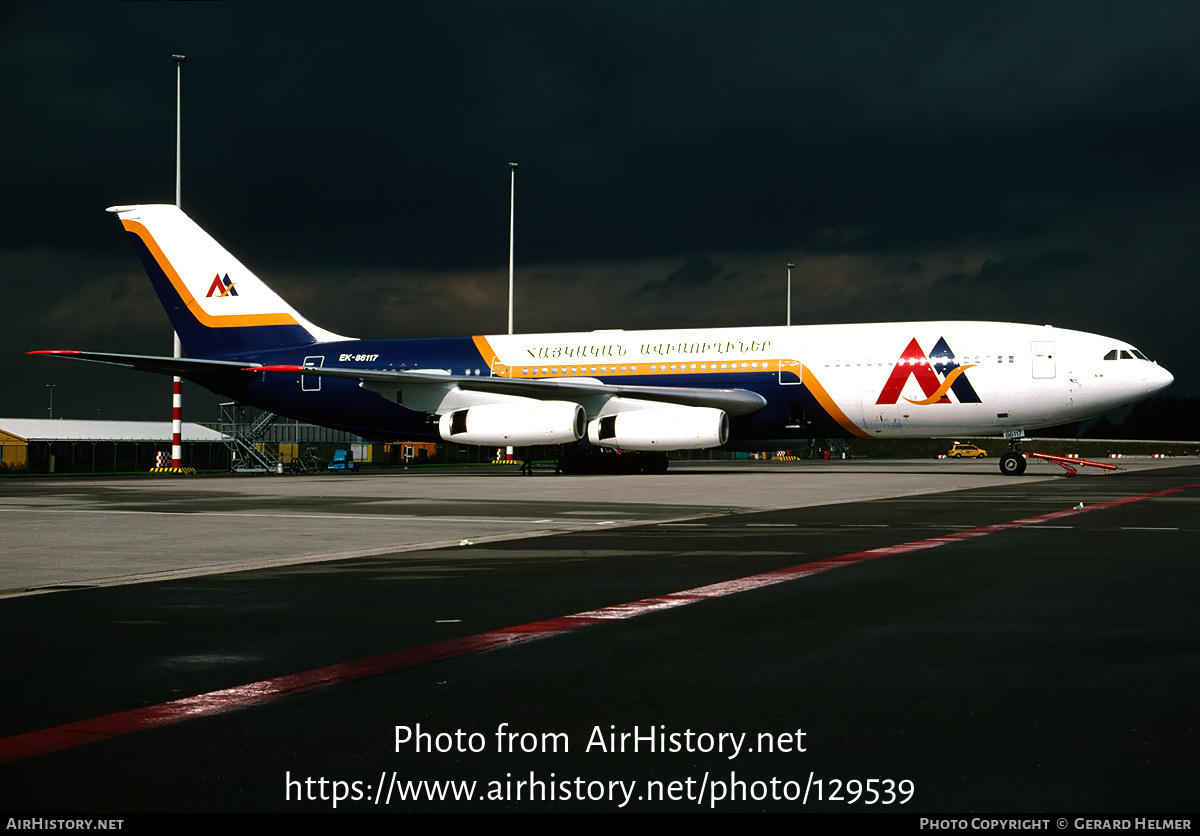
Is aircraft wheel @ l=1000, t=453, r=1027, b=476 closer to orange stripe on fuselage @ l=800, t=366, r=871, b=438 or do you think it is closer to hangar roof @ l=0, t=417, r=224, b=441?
orange stripe on fuselage @ l=800, t=366, r=871, b=438

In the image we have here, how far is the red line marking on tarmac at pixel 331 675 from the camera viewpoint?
443 centimetres

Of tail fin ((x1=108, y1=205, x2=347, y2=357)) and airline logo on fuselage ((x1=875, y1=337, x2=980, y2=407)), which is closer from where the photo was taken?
airline logo on fuselage ((x1=875, y1=337, x2=980, y2=407))

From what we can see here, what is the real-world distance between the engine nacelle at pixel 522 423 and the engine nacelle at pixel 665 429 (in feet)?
2.45

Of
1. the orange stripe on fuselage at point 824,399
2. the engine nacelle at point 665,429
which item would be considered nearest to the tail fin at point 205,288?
the engine nacelle at point 665,429

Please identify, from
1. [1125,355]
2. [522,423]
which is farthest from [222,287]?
[1125,355]

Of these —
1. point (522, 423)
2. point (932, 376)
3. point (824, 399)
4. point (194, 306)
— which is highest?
point (194, 306)

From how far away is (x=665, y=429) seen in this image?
3181 centimetres

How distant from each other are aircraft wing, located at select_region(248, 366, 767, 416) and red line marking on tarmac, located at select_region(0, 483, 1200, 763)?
2306 cm

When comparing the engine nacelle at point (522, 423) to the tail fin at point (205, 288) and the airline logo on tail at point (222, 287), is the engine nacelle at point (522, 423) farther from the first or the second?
the airline logo on tail at point (222, 287)

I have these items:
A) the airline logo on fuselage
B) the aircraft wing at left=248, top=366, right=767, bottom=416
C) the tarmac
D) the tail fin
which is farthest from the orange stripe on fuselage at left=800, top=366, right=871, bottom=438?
the tarmac

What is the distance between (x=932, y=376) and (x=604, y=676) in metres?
27.4

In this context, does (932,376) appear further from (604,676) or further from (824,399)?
(604,676)

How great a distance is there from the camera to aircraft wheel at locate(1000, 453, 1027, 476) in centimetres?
3212

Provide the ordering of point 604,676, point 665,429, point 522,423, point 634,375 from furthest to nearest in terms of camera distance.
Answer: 1. point 634,375
2. point 522,423
3. point 665,429
4. point 604,676
